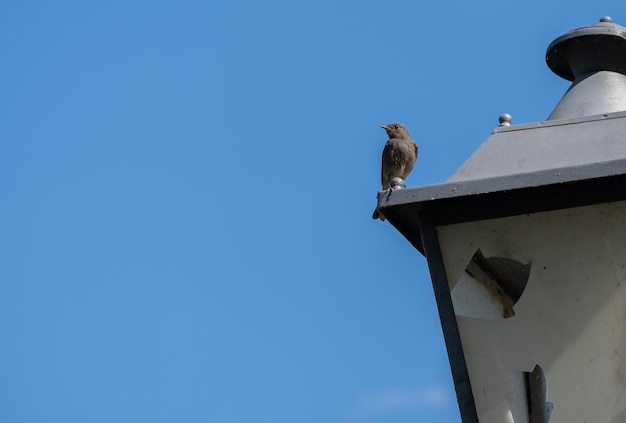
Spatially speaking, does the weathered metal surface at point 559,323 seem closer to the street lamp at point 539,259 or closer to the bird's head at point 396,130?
the street lamp at point 539,259

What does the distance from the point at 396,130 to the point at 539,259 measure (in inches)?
176

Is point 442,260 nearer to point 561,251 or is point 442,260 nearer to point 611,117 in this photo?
point 561,251

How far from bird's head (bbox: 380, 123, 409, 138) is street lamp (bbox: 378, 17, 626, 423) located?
4139 mm

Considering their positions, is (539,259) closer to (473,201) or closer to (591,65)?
(473,201)

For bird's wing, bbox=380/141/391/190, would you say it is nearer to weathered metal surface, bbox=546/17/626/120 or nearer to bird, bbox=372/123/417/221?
bird, bbox=372/123/417/221

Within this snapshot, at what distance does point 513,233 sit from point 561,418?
1.48 ft

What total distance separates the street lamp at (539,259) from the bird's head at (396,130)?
4139 millimetres

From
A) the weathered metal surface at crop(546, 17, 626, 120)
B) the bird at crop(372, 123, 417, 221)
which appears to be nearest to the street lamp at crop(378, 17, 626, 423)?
the weathered metal surface at crop(546, 17, 626, 120)

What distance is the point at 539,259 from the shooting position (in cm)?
281

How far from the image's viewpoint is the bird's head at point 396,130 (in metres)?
7.14

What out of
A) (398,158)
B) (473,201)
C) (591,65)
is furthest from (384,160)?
(473,201)

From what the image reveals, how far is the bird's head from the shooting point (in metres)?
7.14

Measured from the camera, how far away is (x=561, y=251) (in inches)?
110

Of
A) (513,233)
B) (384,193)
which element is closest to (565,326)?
(513,233)
